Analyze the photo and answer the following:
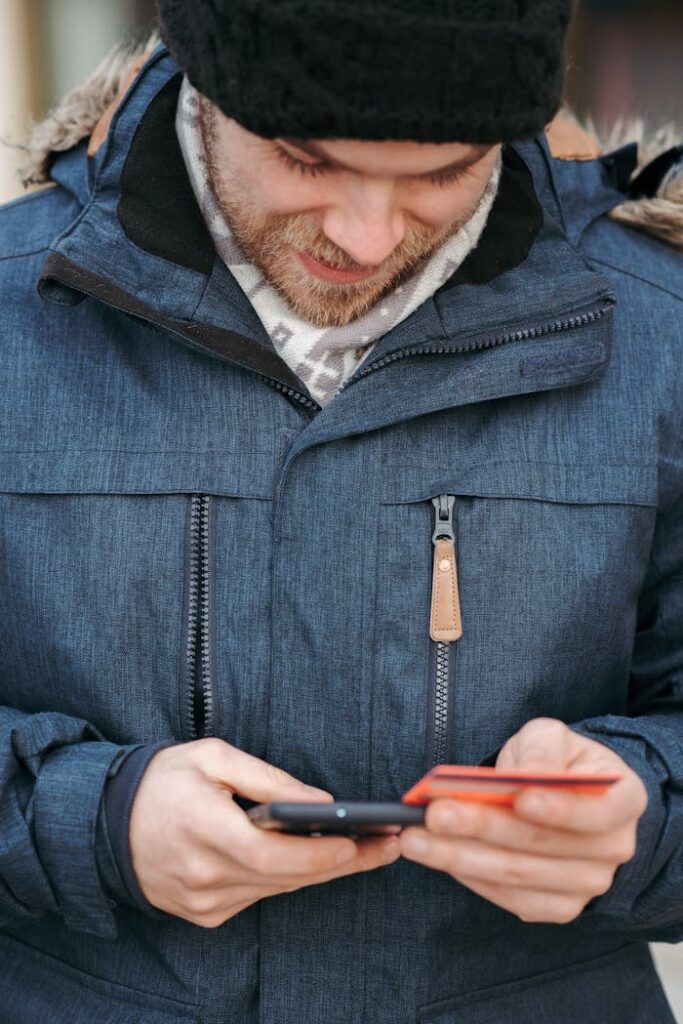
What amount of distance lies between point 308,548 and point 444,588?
Result: 19cm

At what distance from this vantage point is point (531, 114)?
1.58 metres

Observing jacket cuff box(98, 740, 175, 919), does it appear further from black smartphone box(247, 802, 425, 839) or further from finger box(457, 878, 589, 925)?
finger box(457, 878, 589, 925)

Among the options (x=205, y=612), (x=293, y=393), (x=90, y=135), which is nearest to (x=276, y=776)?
(x=205, y=612)

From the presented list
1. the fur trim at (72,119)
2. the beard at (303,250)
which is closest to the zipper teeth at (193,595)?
the beard at (303,250)

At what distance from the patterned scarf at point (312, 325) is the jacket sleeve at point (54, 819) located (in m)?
0.59

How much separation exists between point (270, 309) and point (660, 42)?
427cm

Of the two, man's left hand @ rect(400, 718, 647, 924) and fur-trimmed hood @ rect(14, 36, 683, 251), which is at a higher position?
fur-trimmed hood @ rect(14, 36, 683, 251)

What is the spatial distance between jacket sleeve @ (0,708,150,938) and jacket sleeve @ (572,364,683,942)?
0.66 m

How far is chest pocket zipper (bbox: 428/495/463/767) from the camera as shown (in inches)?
69.8

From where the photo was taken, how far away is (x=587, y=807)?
1.47 meters

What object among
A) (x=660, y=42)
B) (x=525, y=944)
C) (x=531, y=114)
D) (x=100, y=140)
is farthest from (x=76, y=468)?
(x=660, y=42)

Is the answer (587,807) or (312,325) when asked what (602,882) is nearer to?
(587,807)

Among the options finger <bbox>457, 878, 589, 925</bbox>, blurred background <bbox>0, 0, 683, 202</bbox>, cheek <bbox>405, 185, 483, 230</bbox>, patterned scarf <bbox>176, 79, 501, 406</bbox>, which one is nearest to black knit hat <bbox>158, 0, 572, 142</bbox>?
cheek <bbox>405, 185, 483, 230</bbox>

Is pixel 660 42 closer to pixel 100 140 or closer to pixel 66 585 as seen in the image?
pixel 100 140
